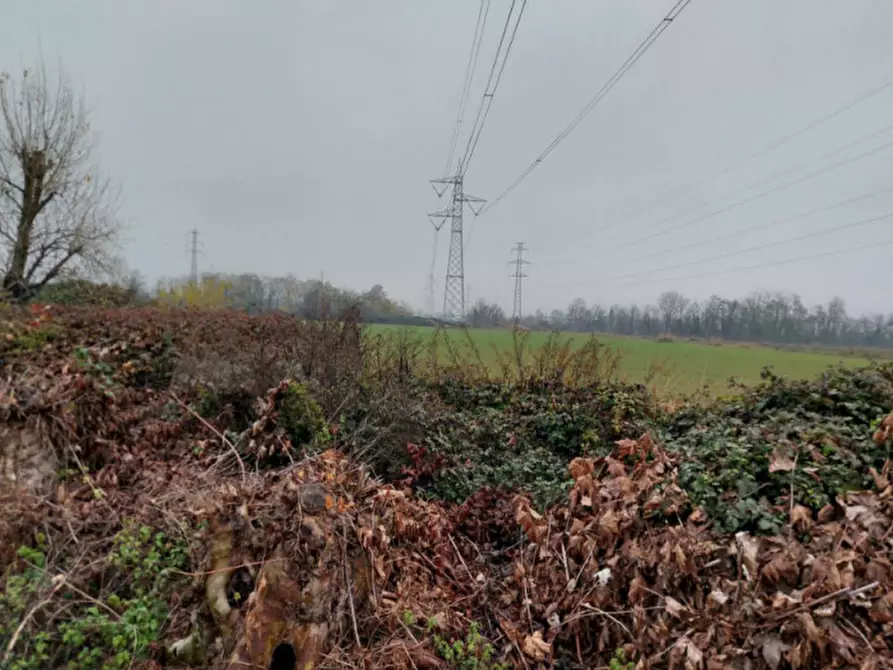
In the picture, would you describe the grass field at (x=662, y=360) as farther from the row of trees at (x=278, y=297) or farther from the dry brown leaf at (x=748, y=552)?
the dry brown leaf at (x=748, y=552)

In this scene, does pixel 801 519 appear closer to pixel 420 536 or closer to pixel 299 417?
pixel 420 536

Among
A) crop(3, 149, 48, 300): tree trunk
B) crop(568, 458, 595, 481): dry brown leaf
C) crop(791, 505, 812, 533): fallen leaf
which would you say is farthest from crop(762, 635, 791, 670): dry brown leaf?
crop(3, 149, 48, 300): tree trunk

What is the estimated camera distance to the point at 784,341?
1418cm

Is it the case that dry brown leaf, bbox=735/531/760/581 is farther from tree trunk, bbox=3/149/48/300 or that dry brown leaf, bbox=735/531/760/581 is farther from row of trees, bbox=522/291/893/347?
tree trunk, bbox=3/149/48/300

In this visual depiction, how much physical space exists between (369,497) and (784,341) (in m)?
15.2

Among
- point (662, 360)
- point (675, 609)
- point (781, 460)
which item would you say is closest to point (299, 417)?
point (675, 609)

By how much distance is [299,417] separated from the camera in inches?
196

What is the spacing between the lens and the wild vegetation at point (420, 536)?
2.61 m


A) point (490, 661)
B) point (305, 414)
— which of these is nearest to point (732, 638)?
point (490, 661)

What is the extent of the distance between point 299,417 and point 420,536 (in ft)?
6.49

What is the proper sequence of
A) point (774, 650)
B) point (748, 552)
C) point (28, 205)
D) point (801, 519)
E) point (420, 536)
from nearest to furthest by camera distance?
point (774, 650)
point (748, 552)
point (801, 519)
point (420, 536)
point (28, 205)

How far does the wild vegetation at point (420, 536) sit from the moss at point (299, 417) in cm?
2

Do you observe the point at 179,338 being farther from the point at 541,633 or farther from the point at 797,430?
the point at 797,430

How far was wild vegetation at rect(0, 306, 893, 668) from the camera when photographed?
261cm
